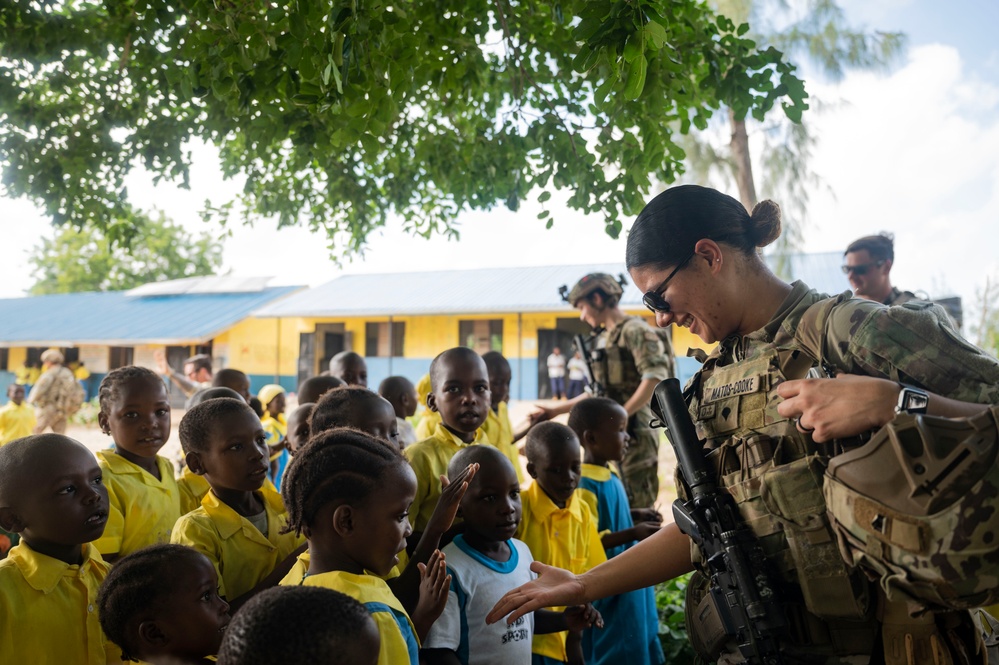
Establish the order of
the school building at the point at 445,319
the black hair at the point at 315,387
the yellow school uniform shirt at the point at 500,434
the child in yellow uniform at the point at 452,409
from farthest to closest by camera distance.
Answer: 1. the school building at the point at 445,319
2. the black hair at the point at 315,387
3. the yellow school uniform shirt at the point at 500,434
4. the child in yellow uniform at the point at 452,409

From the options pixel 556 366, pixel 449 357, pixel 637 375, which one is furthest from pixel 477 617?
pixel 556 366

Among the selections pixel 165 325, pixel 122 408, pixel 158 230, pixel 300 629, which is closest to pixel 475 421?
pixel 122 408

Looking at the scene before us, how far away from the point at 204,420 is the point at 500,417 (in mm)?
2201

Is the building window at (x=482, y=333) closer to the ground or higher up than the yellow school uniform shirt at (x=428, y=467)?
higher up

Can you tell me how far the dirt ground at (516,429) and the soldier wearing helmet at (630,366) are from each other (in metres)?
2.46

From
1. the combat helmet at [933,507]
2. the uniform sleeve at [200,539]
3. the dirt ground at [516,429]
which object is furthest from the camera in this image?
the dirt ground at [516,429]

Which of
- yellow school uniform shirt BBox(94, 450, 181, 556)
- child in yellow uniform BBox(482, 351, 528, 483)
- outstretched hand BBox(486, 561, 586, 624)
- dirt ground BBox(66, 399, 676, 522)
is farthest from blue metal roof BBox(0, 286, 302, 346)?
outstretched hand BBox(486, 561, 586, 624)

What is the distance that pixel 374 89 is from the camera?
2.86 meters

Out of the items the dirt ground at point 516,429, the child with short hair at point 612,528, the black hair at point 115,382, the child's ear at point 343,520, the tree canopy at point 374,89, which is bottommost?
the dirt ground at point 516,429

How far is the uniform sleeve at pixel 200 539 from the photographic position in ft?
7.96

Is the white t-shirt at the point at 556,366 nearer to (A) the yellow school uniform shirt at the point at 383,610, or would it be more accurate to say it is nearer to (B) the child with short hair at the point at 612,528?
(B) the child with short hair at the point at 612,528

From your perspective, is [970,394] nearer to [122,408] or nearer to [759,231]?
[759,231]

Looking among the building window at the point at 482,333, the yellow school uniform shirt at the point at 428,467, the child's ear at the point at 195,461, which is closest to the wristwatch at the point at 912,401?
the yellow school uniform shirt at the point at 428,467

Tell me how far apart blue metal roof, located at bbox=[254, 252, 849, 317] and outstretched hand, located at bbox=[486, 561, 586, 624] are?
13.7 m
